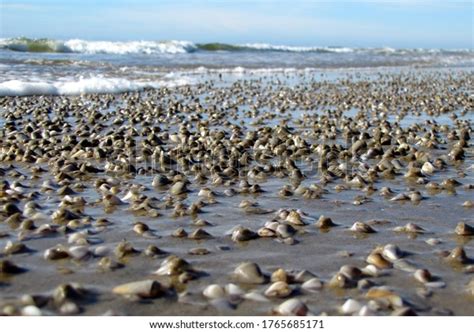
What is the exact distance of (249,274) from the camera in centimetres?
350

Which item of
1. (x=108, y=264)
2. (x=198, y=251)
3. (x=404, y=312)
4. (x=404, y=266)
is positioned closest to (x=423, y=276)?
(x=404, y=266)

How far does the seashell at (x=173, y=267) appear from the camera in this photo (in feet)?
11.7

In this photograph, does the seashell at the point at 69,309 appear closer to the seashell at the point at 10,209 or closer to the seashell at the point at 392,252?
the seashell at the point at 10,209

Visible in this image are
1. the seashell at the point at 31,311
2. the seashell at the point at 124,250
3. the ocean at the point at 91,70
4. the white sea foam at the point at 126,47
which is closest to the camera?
the seashell at the point at 31,311

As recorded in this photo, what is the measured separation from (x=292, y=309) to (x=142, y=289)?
0.88 metres

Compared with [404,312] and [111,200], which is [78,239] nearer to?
[111,200]

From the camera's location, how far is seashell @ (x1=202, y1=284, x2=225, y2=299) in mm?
3251

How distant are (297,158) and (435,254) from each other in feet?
A: 11.5

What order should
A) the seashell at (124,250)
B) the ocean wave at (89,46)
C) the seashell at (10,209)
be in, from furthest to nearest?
the ocean wave at (89,46), the seashell at (10,209), the seashell at (124,250)

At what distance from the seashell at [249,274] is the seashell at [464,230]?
1833 mm

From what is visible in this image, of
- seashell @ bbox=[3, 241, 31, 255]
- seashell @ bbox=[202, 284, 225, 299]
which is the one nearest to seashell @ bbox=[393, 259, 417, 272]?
seashell @ bbox=[202, 284, 225, 299]

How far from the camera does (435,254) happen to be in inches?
157

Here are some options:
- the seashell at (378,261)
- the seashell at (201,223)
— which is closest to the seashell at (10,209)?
the seashell at (201,223)

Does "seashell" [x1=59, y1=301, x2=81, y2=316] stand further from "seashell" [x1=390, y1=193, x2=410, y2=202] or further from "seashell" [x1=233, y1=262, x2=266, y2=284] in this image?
"seashell" [x1=390, y1=193, x2=410, y2=202]
